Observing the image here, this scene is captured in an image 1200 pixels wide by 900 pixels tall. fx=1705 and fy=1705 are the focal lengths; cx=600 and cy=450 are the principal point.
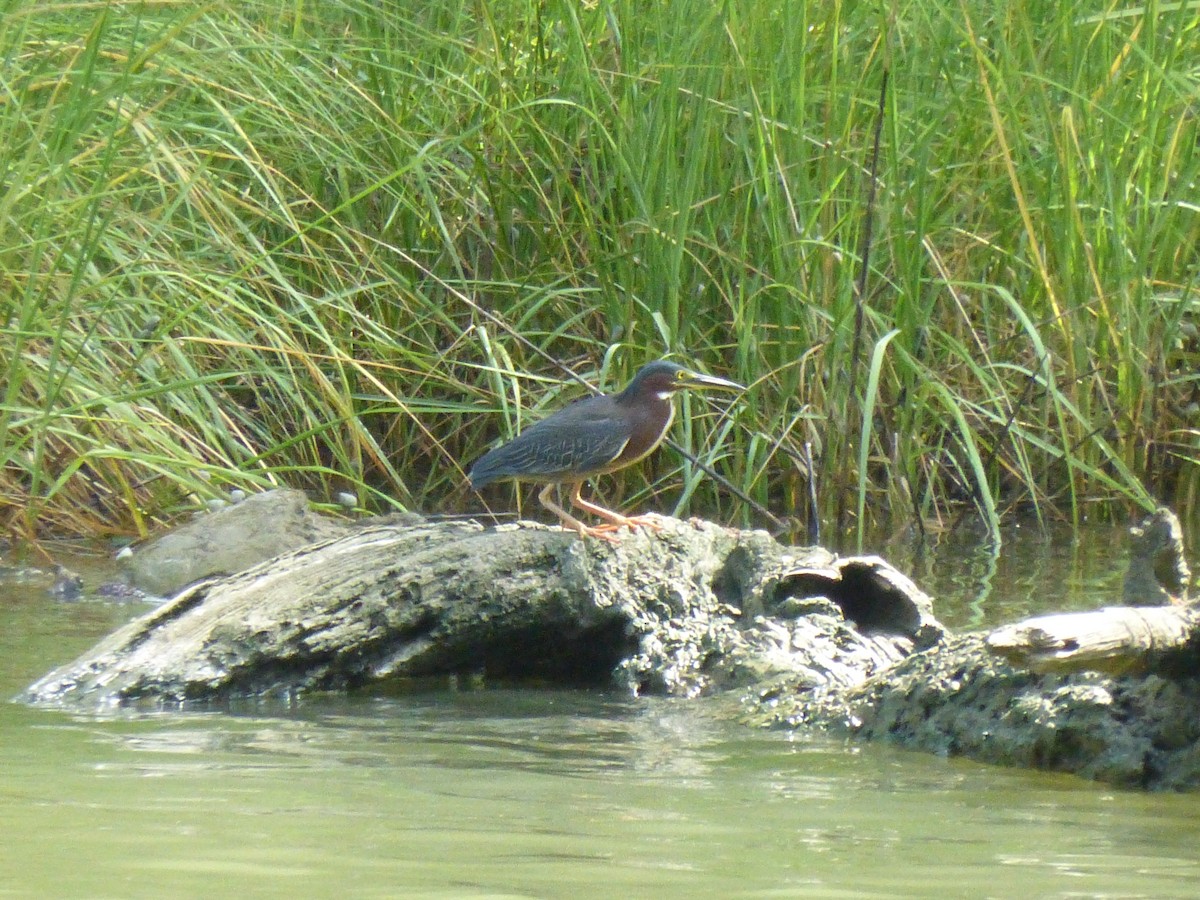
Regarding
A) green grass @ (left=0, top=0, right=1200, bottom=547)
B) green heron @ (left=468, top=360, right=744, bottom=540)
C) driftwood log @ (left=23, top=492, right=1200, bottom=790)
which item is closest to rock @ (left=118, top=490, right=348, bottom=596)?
green grass @ (left=0, top=0, right=1200, bottom=547)

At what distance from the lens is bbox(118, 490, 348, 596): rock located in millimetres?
5973

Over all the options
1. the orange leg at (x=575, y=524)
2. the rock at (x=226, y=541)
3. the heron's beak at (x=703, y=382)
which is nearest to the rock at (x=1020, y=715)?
the orange leg at (x=575, y=524)

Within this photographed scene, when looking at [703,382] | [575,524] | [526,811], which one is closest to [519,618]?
[575,524]

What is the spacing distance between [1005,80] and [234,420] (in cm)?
344

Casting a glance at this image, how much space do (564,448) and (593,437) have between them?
0.31ft

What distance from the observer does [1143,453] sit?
7254mm

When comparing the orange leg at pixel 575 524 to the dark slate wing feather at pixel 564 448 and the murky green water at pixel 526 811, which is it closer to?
the dark slate wing feather at pixel 564 448

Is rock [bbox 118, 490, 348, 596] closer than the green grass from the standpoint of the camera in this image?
Yes

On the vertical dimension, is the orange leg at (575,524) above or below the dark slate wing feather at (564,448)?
below

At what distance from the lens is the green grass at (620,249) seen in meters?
6.40

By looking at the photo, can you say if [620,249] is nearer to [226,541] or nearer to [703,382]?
[703,382]

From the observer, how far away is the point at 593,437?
5.23 meters

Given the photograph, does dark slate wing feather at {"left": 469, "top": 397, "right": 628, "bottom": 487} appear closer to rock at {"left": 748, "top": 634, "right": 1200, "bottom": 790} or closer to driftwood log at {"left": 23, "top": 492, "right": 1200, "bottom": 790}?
driftwood log at {"left": 23, "top": 492, "right": 1200, "bottom": 790}

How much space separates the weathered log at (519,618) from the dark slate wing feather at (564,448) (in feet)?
1.66
